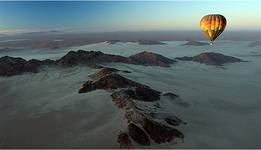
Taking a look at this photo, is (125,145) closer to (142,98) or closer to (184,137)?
(184,137)

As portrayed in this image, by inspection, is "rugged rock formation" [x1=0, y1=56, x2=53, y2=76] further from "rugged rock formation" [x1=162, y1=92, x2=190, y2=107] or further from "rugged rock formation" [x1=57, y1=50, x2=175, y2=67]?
"rugged rock formation" [x1=162, y1=92, x2=190, y2=107]

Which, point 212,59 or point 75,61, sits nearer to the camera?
point 75,61

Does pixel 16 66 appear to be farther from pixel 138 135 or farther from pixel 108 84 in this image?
pixel 138 135

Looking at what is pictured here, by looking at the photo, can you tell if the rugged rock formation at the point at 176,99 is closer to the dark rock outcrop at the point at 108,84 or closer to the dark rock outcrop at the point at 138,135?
the dark rock outcrop at the point at 108,84

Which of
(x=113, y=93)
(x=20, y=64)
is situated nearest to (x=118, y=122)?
(x=113, y=93)

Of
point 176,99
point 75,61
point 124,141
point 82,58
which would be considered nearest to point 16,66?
point 75,61

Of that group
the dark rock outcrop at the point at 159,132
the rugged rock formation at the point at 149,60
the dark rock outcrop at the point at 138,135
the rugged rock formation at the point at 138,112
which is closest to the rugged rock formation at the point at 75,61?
the rugged rock formation at the point at 149,60

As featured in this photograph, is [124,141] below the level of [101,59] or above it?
above

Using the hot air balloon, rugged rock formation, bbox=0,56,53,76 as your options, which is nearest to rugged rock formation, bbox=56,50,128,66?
rugged rock formation, bbox=0,56,53,76
